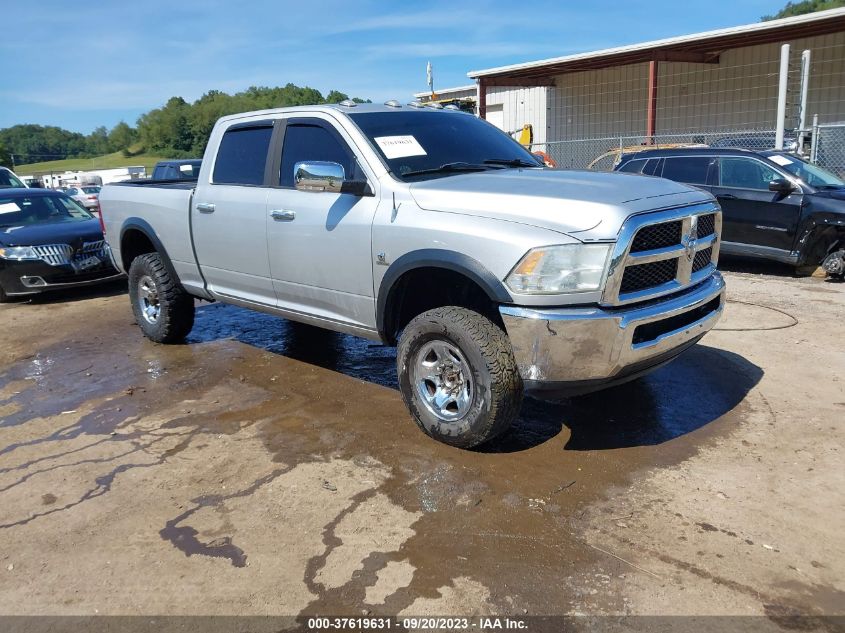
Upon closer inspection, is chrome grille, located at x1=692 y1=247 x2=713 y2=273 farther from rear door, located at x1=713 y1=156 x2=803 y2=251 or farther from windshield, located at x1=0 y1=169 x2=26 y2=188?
windshield, located at x1=0 y1=169 x2=26 y2=188

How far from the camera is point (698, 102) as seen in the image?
23.0 meters

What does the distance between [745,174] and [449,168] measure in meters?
6.88

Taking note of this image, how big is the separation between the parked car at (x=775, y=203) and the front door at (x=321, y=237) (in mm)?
6939

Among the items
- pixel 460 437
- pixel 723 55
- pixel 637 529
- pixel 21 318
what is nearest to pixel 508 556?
pixel 637 529

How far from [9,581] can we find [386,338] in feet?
7.87

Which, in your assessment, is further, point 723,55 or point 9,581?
point 723,55

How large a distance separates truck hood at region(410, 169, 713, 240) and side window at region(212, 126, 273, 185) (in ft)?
5.65

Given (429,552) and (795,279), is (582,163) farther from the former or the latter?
(429,552)

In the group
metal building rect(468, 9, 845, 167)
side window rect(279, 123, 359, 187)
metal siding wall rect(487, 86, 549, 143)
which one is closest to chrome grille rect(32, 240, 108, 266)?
side window rect(279, 123, 359, 187)

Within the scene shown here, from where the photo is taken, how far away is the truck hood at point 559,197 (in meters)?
3.52

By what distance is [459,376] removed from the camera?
4078mm

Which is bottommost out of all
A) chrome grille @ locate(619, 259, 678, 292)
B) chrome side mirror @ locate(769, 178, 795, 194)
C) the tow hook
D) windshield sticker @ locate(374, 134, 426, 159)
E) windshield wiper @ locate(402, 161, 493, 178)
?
the tow hook

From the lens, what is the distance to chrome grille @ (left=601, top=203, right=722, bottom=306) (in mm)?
3484

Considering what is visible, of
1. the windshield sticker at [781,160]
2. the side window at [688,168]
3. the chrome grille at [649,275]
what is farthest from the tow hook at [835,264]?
the chrome grille at [649,275]
